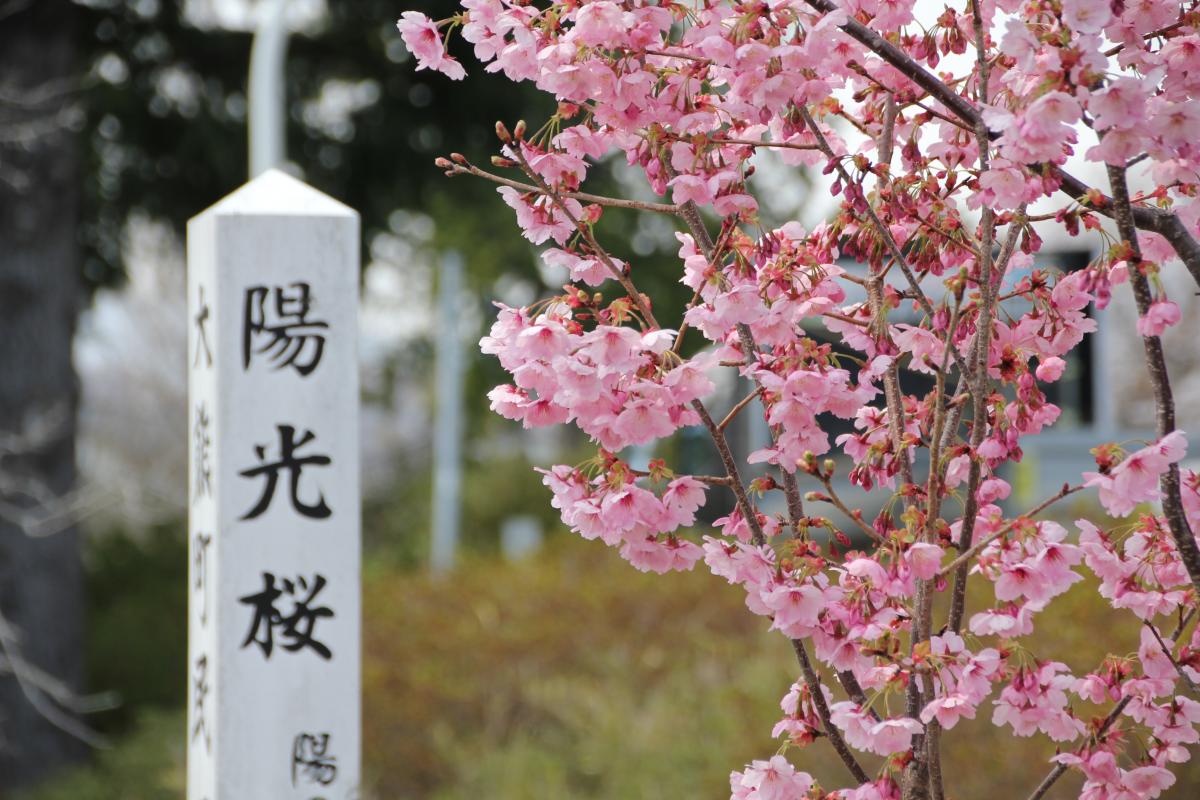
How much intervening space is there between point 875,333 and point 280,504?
1.64 metres

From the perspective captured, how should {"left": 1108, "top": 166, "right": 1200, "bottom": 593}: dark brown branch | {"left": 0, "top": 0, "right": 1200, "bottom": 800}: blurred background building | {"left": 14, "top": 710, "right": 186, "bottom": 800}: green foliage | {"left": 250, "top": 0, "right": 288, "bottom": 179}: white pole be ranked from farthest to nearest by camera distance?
1. {"left": 14, "top": 710, "right": 186, "bottom": 800}: green foliage
2. {"left": 250, "top": 0, "right": 288, "bottom": 179}: white pole
3. {"left": 0, "top": 0, "right": 1200, "bottom": 800}: blurred background building
4. {"left": 1108, "top": 166, "right": 1200, "bottom": 593}: dark brown branch

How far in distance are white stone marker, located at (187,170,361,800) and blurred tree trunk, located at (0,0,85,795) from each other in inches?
166

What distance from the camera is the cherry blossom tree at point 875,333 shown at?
142 cm

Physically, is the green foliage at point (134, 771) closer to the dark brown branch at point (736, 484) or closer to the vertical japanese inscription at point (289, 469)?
the vertical japanese inscription at point (289, 469)

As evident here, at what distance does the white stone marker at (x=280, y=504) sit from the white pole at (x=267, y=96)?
2291 millimetres

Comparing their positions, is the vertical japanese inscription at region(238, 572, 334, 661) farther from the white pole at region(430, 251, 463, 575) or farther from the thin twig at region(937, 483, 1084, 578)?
the white pole at region(430, 251, 463, 575)

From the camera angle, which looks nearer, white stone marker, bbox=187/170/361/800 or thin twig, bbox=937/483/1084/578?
thin twig, bbox=937/483/1084/578

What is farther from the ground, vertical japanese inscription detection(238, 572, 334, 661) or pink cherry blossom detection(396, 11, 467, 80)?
pink cherry blossom detection(396, 11, 467, 80)

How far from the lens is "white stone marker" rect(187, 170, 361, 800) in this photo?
276cm

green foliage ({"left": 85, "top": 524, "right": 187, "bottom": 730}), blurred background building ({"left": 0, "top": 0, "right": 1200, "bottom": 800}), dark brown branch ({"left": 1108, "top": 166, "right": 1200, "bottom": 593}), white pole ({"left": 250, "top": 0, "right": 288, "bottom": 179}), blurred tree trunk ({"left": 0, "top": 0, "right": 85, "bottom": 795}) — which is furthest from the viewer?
green foliage ({"left": 85, "top": 524, "right": 187, "bottom": 730})

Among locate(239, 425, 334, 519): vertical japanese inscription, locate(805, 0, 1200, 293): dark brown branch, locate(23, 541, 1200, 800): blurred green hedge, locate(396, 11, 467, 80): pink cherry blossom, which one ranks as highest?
locate(396, 11, 467, 80): pink cherry blossom

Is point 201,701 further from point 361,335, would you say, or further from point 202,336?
point 361,335

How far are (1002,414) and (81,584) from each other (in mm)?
6720

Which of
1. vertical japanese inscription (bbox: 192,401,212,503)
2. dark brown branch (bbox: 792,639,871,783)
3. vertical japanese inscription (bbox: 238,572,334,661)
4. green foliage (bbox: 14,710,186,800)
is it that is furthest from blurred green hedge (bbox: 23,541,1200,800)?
dark brown branch (bbox: 792,639,871,783)
